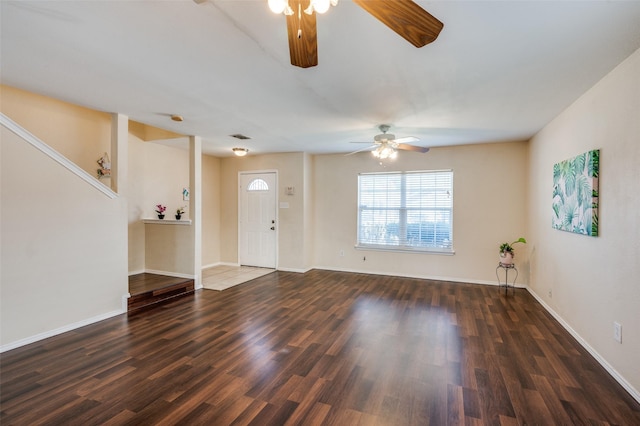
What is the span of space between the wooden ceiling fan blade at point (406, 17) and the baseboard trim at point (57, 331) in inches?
162

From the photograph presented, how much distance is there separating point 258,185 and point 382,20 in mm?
5468

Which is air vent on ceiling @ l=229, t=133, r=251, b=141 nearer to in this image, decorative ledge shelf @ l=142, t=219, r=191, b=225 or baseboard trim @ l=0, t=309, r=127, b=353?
decorative ledge shelf @ l=142, t=219, r=191, b=225

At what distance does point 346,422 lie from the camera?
1.86 metres

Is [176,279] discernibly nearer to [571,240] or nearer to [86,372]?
[86,372]

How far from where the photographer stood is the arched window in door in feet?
21.4

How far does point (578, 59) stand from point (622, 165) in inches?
36.4

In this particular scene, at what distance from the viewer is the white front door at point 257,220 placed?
646 centimetres

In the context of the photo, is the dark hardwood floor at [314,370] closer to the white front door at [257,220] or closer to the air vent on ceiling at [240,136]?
the white front door at [257,220]

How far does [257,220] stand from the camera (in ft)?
21.6

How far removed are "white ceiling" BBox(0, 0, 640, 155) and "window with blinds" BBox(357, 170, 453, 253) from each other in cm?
183

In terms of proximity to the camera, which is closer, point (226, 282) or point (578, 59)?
point (578, 59)

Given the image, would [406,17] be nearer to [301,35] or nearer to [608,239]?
[301,35]

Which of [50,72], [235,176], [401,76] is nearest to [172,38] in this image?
[50,72]

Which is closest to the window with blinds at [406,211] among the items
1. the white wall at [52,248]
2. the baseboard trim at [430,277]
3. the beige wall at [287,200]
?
the baseboard trim at [430,277]
